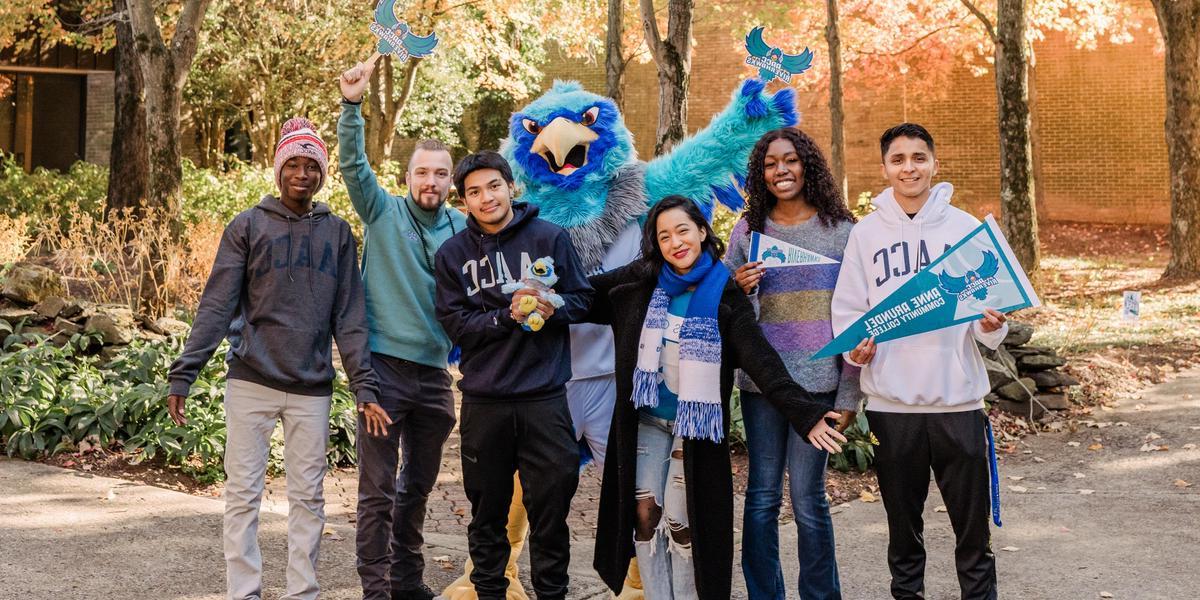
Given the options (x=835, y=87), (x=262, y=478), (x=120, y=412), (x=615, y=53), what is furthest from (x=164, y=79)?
(x=835, y=87)

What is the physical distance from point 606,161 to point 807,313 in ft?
4.03

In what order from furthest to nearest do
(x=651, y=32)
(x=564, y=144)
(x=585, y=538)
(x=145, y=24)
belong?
(x=145, y=24), (x=651, y=32), (x=585, y=538), (x=564, y=144)

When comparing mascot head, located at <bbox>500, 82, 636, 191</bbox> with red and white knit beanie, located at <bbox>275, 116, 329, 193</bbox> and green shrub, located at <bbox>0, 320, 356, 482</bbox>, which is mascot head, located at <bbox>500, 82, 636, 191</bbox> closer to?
red and white knit beanie, located at <bbox>275, 116, 329, 193</bbox>

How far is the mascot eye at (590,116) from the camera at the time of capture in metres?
4.80

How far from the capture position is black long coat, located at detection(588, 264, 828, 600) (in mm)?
3779

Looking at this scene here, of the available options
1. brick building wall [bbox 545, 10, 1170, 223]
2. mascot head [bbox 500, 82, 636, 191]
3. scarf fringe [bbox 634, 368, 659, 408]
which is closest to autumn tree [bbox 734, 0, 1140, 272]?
brick building wall [bbox 545, 10, 1170, 223]

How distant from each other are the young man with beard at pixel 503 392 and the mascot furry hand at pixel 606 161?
22.3 inches

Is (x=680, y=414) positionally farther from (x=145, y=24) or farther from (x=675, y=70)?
(x=145, y=24)

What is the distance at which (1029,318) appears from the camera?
11.9 meters

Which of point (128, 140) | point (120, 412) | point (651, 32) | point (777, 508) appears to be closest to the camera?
point (777, 508)

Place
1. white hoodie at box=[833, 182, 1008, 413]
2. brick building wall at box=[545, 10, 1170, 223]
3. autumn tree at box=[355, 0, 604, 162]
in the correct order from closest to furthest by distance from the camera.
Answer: white hoodie at box=[833, 182, 1008, 413] → autumn tree at box=[355, 0, 604, 162] → brick building wall at box=[545, 10, 1170, 223]

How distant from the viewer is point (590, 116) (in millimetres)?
4809

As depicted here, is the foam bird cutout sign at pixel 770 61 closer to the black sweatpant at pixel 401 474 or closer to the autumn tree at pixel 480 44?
the black sweatpant at pixel 401 474

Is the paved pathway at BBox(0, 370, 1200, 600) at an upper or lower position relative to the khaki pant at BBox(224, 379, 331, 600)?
lower
